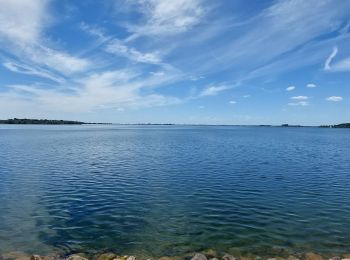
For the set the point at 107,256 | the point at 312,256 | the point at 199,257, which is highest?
the point at 199,257

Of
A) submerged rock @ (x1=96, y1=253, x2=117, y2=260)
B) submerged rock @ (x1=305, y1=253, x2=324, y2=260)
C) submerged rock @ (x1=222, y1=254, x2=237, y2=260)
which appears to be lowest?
submerged rock @ (x1=96, y1=253, x2=117, y2=260)

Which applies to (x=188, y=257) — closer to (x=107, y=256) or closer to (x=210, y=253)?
(x=210, y=253)

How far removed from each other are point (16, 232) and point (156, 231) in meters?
9.59

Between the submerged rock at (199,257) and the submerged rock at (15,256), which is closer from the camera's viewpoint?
the submerged rock at (199,257)

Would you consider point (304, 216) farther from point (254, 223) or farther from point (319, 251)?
point (319, 251)

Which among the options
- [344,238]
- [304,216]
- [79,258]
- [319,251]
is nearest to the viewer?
[79,258]

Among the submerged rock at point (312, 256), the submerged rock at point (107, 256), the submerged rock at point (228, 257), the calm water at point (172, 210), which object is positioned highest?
the calm water at point (172, 210)

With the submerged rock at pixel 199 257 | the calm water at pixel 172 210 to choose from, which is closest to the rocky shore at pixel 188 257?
the submerged rock at pixel 199 257

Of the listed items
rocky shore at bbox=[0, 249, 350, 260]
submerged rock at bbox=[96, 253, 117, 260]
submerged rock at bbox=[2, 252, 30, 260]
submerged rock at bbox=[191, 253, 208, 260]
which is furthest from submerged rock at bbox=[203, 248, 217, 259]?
submerged rock at bbox=[2, 252, 30, 260]

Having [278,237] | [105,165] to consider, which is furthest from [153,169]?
[278,237]

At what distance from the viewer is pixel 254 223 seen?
2497cm

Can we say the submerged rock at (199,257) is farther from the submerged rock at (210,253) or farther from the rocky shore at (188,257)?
the submerged rock at (210,253)

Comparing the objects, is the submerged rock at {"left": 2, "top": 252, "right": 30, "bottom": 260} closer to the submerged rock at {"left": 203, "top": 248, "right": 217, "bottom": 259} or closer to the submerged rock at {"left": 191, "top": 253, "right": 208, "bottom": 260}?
the submerged rock at {"left": 191, "top": 253, "right": 208, "bottom": 260}

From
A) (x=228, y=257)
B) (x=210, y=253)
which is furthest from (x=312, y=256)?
(x=210, y=253)
